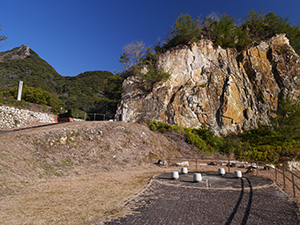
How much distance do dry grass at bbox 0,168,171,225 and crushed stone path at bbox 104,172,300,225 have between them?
2.07 feet

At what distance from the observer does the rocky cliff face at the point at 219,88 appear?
2536cm

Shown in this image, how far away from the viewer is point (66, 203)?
5.83 metres

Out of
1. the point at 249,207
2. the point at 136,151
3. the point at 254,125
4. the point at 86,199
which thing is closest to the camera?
the point at 249,207

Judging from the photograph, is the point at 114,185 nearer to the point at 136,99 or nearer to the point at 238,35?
the point at 136,99

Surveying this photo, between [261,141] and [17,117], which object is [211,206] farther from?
[17,117]

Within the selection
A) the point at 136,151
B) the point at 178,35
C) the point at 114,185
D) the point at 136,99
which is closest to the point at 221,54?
the point at 178,35

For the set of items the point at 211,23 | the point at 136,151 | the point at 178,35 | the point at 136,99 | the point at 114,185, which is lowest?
the point at 114,185

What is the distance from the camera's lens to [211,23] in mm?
32312

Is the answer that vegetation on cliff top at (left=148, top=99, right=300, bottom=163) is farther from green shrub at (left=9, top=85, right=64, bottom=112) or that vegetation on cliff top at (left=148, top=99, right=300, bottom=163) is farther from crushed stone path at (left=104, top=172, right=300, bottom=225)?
green shrub at (left=9, top=85, right=64, bottom=112)

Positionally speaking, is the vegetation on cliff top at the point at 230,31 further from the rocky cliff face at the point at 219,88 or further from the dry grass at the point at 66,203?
the dry grass at the point at 66,203

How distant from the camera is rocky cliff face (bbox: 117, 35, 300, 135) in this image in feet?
83.2

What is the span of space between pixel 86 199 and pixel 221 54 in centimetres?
2964

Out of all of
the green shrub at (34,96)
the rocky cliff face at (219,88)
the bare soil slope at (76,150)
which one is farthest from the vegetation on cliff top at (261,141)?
the green shrub at (34,96)

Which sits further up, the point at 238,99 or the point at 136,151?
the point at 238,99
